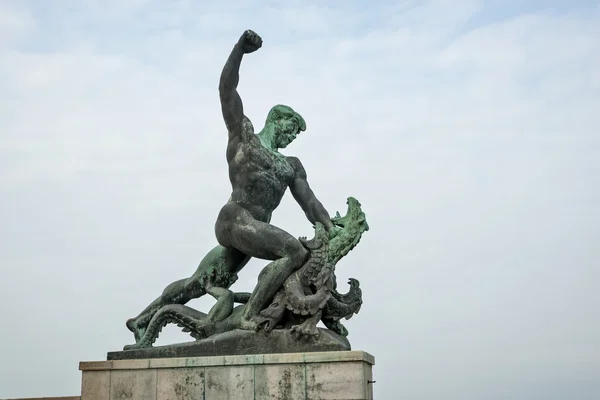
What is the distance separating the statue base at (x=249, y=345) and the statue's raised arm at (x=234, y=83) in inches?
98.9

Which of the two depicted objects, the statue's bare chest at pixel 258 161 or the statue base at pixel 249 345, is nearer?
the statue base at pixel 249 345

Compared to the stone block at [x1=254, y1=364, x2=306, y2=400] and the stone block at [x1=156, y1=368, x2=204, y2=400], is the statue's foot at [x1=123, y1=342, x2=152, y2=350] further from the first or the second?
the stone block at [x1=254, y1=364, x2=306, y2=400]

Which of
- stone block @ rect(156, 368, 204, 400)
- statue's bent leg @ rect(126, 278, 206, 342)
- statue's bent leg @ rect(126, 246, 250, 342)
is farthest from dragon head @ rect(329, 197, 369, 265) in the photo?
stone block @ rect(156, 368, 204, 400)

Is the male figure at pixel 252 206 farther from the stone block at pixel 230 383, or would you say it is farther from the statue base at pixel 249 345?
the stone block at pixel 230 383

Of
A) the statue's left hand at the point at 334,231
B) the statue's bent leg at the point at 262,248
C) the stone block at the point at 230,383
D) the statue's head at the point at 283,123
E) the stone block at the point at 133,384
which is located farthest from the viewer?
the statue's head at the point at 283,123

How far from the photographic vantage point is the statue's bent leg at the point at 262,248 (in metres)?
8.95

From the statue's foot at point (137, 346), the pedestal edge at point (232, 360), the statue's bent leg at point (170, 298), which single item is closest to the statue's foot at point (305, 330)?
the pedestal edge at point (232, 360)

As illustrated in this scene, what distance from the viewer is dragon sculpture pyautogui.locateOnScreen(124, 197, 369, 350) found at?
8766mm

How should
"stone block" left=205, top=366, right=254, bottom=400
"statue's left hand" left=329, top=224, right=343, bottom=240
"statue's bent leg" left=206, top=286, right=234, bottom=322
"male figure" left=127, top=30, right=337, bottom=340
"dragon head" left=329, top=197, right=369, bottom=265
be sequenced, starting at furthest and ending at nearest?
"statue's left hand" left=329, top=224, right=343, bottom=240
"dragon head" left=329, top=197, right=369, bottom=265
"statue's bent leg" left=206, top=286, right=234, bottom=322
"male figure" left=127, top=30, right=337, bottom=340
"stone block" left=205, top=366, right=254, bottom=400

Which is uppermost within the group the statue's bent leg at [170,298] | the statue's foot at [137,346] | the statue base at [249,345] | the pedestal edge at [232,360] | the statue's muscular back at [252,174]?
the statue's muscular back at [252,174]

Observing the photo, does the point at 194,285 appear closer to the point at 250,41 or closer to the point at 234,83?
the point at 234,83

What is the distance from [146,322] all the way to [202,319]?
0.95m

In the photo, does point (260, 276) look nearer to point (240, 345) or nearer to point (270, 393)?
point (240, 345)

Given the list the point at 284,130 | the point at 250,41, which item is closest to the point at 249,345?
the point at 284,130
